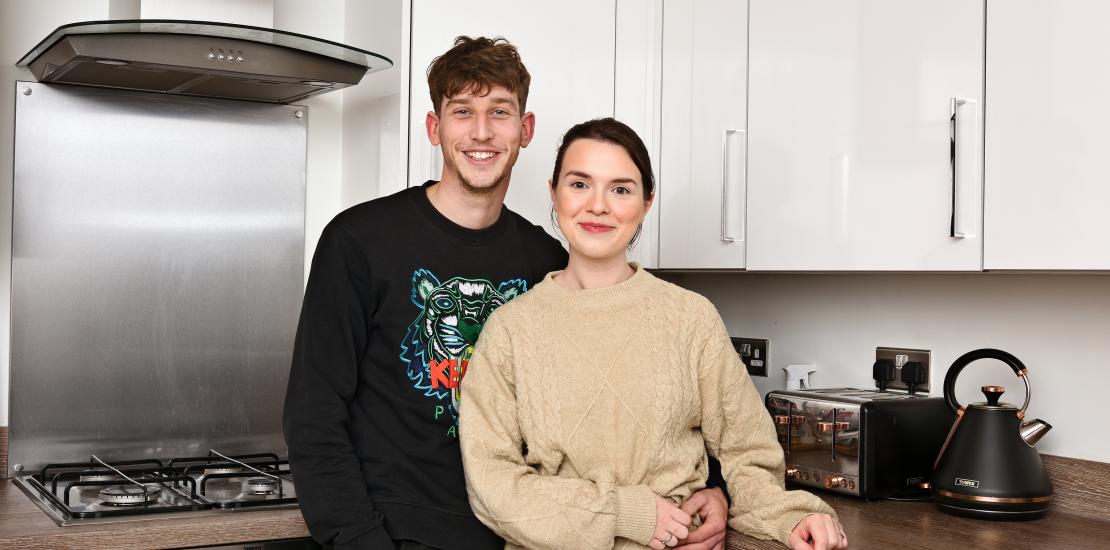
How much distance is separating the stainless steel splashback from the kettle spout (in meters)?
1.51

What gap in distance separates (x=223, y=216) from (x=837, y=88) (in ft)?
4.36

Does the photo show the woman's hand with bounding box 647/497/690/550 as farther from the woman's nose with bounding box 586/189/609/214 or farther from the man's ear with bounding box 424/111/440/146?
the man's ear with bounding box 424/111/440/146

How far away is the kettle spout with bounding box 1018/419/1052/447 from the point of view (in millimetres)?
1753

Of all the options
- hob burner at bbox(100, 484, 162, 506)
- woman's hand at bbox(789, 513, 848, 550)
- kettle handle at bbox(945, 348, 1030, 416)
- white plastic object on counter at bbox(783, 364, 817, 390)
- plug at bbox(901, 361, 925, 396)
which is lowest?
hob burner at bbox(100, 484, 162, 506)

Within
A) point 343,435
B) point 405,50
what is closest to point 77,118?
point 405,50

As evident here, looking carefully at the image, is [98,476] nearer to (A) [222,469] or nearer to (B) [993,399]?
(A) [222,469]

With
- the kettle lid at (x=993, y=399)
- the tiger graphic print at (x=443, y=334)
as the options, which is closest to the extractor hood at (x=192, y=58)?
the tiger graphic print at (x=443, y=334)

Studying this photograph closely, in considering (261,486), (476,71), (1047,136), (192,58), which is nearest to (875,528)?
(1047,136)

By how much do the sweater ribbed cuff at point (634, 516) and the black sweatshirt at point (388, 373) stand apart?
0.29 meters

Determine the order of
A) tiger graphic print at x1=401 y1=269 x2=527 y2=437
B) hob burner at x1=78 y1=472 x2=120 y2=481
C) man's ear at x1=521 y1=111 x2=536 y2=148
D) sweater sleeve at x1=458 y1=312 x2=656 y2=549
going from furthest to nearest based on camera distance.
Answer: hob burner at x1=78 y1=472 x2=120 y2=481, man's ear at x1=521 y1=111 x2=536 y2=148, tiger graphic print at x1=401 y1=269 x2=527 y2=437, sweater sleeve at x1=458 y1=312 x2=656 y2=549

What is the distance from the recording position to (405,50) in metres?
2.06

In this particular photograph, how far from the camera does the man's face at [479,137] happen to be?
5.44 ft

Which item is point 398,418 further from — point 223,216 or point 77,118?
point 77,118

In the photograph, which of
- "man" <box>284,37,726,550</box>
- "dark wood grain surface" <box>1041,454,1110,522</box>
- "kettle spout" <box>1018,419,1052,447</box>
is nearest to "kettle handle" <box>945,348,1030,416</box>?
"kettle spout" <box>1018,419,1052,447</box>
